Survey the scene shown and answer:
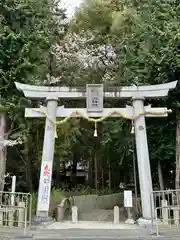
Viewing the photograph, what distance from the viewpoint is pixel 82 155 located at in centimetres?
1859

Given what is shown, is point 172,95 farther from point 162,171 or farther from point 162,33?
point 162,171

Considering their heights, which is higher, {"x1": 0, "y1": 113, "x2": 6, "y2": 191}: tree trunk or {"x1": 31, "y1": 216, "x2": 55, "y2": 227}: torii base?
{"x1": 0, "y1": 113, "x2": 6, "y2": 191}: tree trunk

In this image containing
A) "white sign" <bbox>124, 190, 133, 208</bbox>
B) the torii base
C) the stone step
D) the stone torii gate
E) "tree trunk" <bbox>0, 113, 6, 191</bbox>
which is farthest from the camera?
the stone step

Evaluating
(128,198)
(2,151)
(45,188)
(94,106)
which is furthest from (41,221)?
(94,106)

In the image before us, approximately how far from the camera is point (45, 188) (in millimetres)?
9438

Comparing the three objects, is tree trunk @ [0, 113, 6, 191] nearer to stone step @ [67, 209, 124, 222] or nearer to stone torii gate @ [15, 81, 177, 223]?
stone torii gate @ [15, 81, 177, 223]

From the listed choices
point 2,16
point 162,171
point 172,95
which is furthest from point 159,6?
point 162,171

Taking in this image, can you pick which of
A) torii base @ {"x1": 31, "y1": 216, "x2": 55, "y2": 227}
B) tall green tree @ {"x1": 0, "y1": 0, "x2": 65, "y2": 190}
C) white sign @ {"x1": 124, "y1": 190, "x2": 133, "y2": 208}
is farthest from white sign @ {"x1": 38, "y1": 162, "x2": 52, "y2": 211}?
white sign @ {"x1": 124, "y1": 190, "x2": 133, "y2": 208}

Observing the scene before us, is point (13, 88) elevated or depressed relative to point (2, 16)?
depressed

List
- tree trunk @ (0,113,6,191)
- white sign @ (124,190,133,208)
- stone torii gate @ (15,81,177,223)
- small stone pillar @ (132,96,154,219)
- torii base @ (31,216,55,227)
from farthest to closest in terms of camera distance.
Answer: tree trunk @ (0,113,6,191) < stone torii gate @ (15,81,177,223) < white sign @ (124,190,133,208) < small stone pillar @ (132,96,154,219) < torii base @ (31,216,55,227)

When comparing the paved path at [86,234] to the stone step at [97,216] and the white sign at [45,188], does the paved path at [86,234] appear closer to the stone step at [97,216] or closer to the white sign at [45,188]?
the white sign at [45,188]

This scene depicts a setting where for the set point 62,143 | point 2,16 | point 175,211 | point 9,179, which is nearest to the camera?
point 175,211

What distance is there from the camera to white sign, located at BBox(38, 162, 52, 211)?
9273 millimetres

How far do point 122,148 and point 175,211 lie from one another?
4.52 metres
